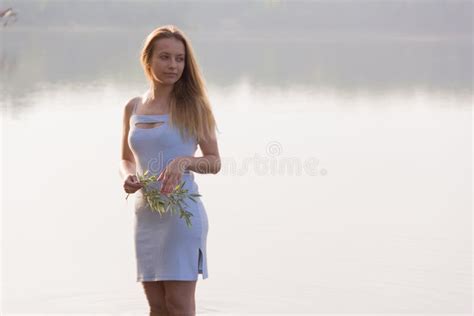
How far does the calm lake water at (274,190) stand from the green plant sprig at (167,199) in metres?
1.68

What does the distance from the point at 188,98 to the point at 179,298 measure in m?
0.67

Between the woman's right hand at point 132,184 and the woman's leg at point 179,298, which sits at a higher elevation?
the woman's right hand at point 132,184

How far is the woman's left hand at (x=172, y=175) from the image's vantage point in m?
4.04

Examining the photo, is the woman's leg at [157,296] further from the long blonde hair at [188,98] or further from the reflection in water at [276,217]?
the reflection in water at [276,217]

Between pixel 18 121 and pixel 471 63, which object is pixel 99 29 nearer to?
pixel 471 63

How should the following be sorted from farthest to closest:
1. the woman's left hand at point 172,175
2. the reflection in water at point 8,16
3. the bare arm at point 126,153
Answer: the reflection in water at point 8,16
the bare arm at point 126,153
the woman's left hand at point 172,175

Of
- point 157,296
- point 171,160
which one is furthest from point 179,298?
point 171,160

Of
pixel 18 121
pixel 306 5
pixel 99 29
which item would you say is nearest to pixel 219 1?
pixel 306 5

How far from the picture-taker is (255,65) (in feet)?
68.8

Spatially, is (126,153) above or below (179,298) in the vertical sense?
above

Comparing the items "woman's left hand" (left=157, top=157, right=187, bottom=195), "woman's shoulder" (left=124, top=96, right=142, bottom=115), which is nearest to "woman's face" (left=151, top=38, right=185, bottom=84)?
"woman's shoulder" (left=124, top=96, right=142, bottom=115)

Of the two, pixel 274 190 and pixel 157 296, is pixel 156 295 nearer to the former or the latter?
pixel 157 296

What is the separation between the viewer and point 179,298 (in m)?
4.13

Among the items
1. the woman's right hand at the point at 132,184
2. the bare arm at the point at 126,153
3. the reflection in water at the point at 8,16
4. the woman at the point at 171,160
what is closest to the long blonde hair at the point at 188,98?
the woman at the point at 171,160
